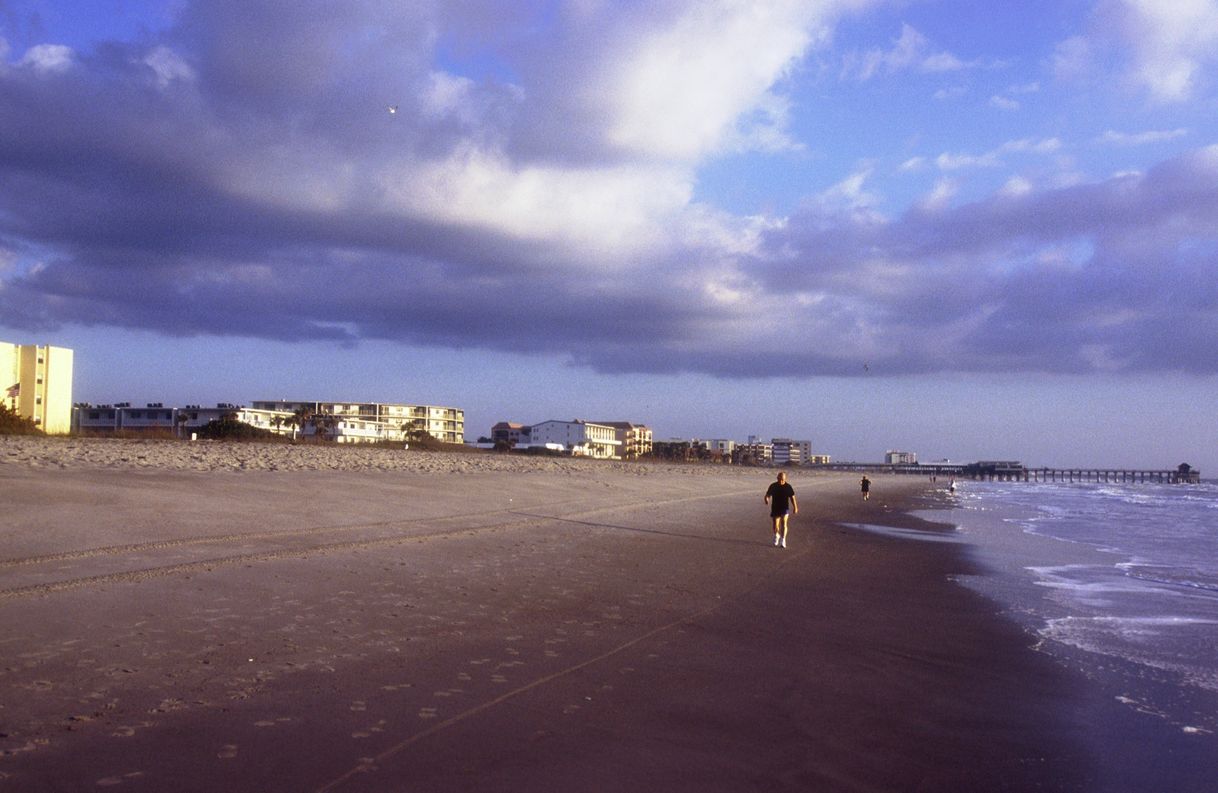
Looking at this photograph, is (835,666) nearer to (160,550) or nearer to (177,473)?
(160,550)

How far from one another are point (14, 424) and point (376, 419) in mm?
77026

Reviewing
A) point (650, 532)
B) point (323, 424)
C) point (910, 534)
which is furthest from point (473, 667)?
point (323, 424)

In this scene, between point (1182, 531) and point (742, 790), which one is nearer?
point (742, 790)

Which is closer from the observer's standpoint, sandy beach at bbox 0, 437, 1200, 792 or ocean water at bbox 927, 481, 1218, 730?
sandy beach at bbox 0, 437, 1200, 792

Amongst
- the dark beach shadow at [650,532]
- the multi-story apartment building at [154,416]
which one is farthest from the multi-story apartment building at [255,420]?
the dark beach shadow at [650,532]

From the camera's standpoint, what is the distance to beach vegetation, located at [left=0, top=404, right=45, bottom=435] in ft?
127

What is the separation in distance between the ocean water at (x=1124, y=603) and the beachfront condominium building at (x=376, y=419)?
7179cm

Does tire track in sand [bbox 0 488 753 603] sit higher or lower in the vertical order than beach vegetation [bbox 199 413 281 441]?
lower

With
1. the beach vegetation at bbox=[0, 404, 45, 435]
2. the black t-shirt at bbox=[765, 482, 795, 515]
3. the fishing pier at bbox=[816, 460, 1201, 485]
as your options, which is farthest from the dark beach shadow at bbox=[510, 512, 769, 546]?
the fishing pier at bbox=[816, 460, 1201, 485]

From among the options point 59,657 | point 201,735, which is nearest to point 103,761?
point 201,735

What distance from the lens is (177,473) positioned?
71.2ft

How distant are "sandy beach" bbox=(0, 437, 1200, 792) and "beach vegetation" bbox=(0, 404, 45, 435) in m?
28.1

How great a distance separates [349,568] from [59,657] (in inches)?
198

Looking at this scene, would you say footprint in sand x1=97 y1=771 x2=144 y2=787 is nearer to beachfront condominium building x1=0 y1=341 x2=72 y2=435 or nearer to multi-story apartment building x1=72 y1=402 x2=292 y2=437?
beachfront condominium building x1=0 y1=341 x2=72 y2=435
